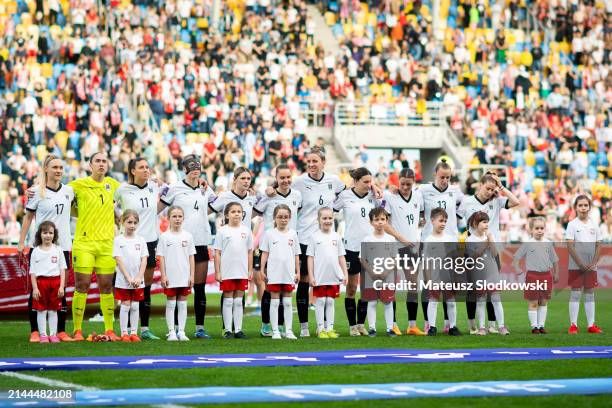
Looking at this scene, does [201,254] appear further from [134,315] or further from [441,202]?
[441,202]

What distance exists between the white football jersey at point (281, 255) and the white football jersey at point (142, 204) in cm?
132

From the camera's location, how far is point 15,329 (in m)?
14.6

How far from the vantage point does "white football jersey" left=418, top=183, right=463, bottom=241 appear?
45.6 ft

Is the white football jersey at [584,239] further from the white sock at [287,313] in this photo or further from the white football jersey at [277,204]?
the white sock at [287,313]

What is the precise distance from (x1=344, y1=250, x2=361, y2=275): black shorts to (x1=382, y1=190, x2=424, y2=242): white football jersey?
2.03 ft

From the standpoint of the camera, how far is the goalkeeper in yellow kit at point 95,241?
41.8 feet

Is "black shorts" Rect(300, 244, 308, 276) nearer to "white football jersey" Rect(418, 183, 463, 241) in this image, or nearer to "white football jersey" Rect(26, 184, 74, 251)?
"white football jersey" Rect(418, 183, 463, 241)

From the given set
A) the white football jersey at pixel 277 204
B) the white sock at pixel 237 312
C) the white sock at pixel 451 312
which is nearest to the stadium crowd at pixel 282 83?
the white football jersey at pixel 277 204

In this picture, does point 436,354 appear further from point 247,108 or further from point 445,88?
point 445,88

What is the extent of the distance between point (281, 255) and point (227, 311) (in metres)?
0.89

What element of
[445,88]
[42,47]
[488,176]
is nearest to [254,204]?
[488,176]

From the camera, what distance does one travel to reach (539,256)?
14.1 m

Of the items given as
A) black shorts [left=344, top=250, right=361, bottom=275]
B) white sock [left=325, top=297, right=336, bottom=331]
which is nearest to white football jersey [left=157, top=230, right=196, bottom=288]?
white sock [left=325, top=297, right=336, bottom=331]

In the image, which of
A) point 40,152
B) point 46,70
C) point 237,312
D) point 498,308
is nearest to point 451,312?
point 498,308
